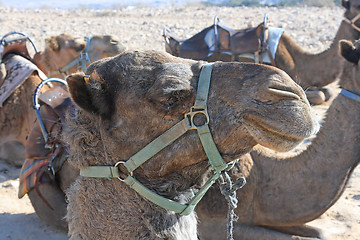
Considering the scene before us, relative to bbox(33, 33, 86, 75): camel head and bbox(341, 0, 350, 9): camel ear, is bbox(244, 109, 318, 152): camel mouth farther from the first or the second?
bbox(341, 0, 350, 9): camel ear

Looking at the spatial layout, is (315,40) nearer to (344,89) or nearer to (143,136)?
(344,89)

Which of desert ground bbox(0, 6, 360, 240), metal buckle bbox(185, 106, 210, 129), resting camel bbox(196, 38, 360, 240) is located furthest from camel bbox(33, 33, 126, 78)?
metal buckle bbox(185, 106, 210, 129)

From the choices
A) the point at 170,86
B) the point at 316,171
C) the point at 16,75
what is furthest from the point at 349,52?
the point at 16,75

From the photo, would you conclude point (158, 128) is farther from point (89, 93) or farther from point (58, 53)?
point (58, 53)

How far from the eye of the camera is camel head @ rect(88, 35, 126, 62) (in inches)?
266

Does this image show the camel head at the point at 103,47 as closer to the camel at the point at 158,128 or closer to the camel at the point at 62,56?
the camel at the point at 62,56

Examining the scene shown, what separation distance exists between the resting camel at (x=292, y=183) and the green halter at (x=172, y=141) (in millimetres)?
1554

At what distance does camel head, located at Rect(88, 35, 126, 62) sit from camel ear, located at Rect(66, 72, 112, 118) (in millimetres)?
4737

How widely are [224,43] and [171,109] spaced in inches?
214

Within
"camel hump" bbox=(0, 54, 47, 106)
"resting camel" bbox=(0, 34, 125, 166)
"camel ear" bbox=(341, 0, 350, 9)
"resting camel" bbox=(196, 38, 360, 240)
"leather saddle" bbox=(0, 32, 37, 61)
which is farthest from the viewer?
"camel ear" bbox=(341, 0, 350, 9)

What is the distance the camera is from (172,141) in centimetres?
203

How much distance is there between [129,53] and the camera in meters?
2.15

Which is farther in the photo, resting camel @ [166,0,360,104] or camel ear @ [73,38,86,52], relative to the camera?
resting camel @ [166,0,360,104]

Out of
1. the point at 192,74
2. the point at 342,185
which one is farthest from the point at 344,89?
the point at 192,74
